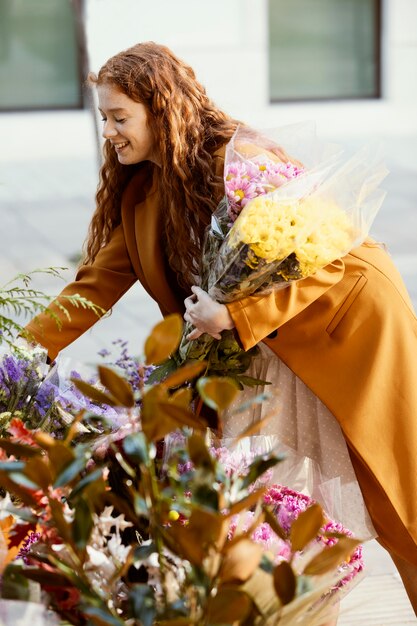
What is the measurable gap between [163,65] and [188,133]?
0.17 meters

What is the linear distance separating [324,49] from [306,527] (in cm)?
1275

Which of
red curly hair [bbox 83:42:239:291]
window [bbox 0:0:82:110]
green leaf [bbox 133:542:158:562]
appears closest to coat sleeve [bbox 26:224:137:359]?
red curly hair [bbox 83:42:239:291]

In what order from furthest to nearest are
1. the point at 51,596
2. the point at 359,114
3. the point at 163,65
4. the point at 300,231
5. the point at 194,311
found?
the point at 359,114 → the point at 163,65 → the point at 194,311 → the point at 300,231 → the point at 51,596

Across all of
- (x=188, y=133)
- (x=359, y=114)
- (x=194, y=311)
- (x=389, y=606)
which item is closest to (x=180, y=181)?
(x=188, y=133)

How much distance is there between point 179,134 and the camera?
2.67 m

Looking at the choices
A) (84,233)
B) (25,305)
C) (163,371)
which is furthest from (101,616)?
(84,233)

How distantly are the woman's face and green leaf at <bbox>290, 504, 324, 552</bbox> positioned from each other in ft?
5.00

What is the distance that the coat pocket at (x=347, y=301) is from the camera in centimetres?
262

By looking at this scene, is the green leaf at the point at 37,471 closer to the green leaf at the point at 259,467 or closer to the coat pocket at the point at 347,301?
the green leaf at the point at 259,467

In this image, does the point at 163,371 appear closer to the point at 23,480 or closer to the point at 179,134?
the point at 179,134

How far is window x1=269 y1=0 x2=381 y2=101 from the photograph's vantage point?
43.6ft

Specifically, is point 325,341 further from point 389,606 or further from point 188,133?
point 389,606

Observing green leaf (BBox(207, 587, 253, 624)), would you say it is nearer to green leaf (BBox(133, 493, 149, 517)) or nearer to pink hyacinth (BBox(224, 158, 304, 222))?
green leaf (BBox(133, 493, 149, 517))

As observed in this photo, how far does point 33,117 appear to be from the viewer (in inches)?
489
